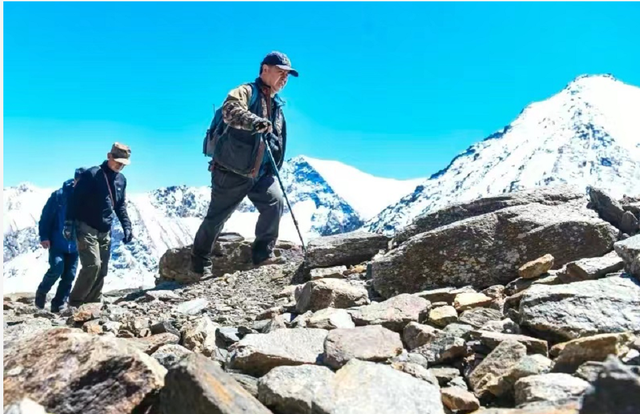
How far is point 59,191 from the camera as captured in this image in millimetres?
13359

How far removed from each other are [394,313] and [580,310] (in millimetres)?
1654

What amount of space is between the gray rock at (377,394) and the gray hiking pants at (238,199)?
6.68 m

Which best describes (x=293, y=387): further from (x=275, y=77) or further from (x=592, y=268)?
(x=275, y=77)

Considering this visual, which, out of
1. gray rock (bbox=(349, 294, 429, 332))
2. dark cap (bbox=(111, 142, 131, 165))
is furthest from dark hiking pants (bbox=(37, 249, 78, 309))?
gray rock (bbox=(349, 294, 429, 332))

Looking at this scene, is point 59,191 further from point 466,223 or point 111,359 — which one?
point 111,359

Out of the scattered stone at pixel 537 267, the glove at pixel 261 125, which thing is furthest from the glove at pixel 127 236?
the scattered stone at pixel 537 267

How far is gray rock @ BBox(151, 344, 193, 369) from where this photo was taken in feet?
14.1

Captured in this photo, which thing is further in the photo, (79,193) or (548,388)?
(79,193)

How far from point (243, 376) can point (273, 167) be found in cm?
645

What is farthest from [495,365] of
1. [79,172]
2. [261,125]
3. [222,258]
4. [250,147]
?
[222,258]

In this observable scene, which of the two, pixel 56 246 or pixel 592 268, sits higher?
pixel 56 246

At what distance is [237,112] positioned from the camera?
8922 mm

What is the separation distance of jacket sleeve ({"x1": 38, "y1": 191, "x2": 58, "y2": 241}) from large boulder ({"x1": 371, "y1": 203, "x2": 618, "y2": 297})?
909 cm

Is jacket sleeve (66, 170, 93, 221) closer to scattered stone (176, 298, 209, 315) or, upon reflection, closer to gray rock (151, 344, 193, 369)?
scattered stone (176, 298, 209, 315)
